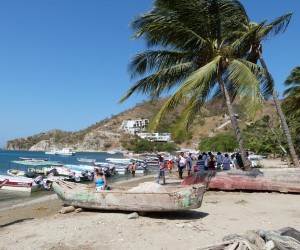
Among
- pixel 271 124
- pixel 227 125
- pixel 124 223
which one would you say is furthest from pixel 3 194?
pixel 227 125

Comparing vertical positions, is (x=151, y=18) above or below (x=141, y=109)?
below

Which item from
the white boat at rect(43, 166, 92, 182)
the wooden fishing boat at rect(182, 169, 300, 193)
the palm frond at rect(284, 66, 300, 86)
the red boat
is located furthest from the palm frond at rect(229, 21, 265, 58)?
the white boat at rect(43, 166, 92, 182)

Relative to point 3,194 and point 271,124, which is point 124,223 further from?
point 271,124

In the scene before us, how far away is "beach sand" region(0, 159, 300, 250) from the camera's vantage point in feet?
27.0

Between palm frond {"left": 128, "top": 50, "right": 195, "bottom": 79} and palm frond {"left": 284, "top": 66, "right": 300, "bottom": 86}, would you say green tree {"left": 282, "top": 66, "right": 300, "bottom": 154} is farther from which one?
palm frond {"left": 128, "top": 50, "right": 195, "bottom": 79}

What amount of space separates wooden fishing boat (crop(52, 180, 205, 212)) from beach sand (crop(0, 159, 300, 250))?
33 cm

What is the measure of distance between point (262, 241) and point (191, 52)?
33.9 ft

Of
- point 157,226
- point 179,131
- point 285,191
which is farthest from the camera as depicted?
point 285,191

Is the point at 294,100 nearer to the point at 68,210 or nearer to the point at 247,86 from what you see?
the point at 247,86

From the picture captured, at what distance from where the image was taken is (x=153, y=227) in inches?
372

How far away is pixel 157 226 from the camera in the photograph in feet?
31.3

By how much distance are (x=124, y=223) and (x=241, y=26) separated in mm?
10826

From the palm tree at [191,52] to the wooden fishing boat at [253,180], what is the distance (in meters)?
0.99

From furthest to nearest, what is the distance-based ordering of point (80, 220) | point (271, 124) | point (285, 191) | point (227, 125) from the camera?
point (227, 125) < point (271, 124) < point (285, 191) < point (80, 220)
